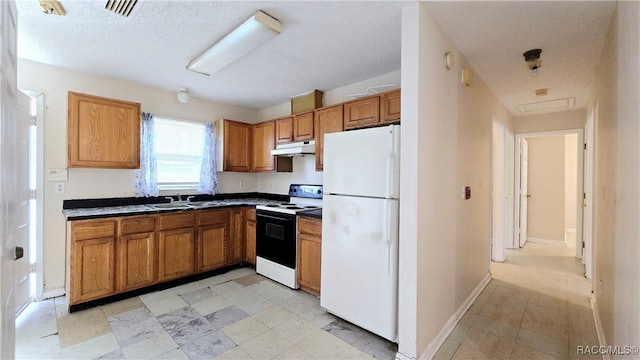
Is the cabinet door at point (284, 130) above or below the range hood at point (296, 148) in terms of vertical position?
above

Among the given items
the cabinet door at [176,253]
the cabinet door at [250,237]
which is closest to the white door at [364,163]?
the cabinet door at [250,237]

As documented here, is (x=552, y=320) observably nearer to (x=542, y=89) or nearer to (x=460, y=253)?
(x=460, y=253)

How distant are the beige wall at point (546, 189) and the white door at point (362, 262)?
5243mm

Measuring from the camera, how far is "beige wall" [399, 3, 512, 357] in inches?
70.9

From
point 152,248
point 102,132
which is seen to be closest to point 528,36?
point 152,248

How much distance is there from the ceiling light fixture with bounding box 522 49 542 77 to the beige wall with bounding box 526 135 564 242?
3597 millimetres

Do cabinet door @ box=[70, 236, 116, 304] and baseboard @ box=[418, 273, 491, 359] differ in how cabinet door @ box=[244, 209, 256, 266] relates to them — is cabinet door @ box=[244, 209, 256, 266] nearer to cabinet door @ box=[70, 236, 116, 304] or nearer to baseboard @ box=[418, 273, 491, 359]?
cabinet door @ box=[70, 236, 116, 304]

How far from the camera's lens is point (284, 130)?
12.7ft

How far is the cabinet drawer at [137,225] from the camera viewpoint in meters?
2.80

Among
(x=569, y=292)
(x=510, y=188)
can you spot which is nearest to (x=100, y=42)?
(x=569, y=292)

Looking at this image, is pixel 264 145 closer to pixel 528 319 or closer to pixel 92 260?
pixel 92 260

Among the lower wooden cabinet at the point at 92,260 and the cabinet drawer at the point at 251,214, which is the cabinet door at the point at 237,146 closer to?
the cabinet drawer at the point at 251,214

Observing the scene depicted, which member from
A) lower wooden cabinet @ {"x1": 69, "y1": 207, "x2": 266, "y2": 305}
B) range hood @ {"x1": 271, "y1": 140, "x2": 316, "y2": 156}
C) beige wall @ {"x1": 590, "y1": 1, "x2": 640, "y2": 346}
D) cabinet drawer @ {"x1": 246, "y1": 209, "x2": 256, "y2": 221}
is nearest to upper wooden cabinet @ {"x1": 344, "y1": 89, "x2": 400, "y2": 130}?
range hood @ {"x1": 271, "y1": 140, "x2": 316, "y2": 156}

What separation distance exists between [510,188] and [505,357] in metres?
3.43
